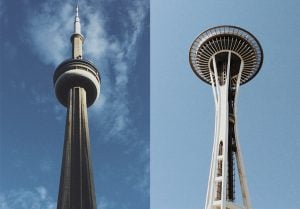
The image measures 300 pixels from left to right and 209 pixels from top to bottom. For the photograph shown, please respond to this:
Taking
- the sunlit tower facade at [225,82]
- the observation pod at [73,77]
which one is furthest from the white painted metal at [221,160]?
the observation pod at [73,77]

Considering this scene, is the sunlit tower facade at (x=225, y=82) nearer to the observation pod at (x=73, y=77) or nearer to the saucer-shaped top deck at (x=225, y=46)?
the saucer-shaped top deck at (x=225, y=46)

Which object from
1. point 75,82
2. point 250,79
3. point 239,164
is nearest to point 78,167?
point 75,82

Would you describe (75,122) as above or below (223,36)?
above

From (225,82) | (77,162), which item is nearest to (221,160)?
(225,82)

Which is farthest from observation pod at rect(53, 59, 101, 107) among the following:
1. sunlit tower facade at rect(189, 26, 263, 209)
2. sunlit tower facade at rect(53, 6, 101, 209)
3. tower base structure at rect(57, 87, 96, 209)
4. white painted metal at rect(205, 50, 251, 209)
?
white painted metal at rect(205, 50, 251, 209)

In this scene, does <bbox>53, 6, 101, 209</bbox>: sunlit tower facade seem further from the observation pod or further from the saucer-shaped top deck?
the saucer-shaped top deck

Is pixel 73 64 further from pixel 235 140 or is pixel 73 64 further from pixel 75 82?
pixel 235 140

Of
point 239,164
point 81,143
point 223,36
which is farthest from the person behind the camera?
point 81,143
